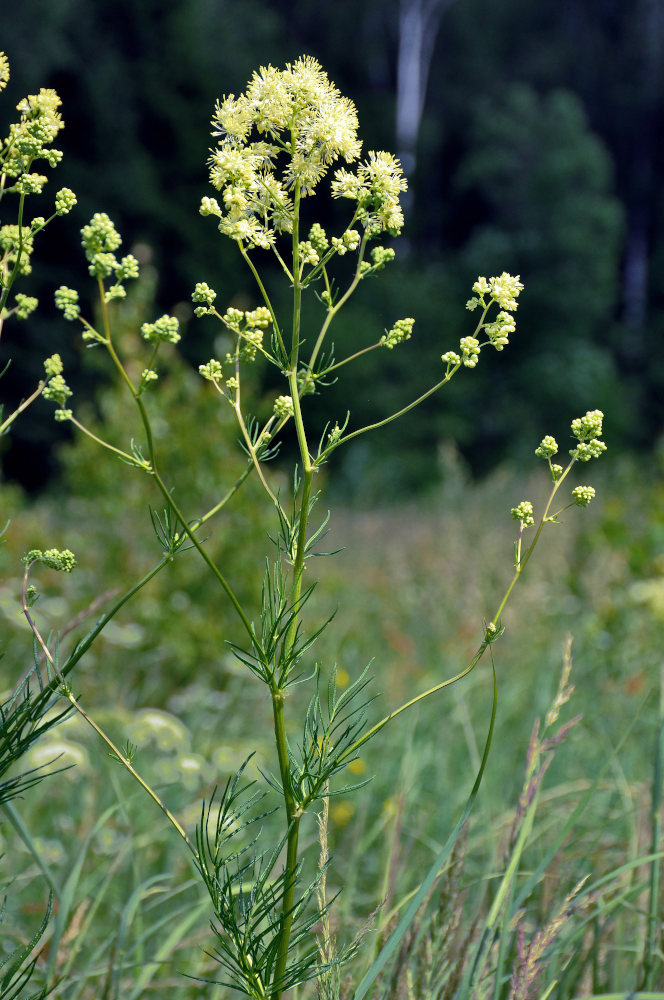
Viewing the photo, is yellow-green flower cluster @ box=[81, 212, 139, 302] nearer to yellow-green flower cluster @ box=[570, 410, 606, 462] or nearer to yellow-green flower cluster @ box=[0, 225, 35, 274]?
yellow-green flower cluster @ box=[0, 225, 35, 274]

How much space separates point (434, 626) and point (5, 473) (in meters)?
8.35

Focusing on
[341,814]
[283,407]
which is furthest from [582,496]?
[341,814]

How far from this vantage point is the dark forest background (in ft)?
37.7

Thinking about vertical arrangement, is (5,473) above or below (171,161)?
below

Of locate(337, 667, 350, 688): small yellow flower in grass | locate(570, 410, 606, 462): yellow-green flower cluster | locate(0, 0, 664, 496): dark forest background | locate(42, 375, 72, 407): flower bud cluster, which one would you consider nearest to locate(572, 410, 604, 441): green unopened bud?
locate(570, 410, 606, 462): yellow-green flower cluster

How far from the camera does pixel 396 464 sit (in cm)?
1365

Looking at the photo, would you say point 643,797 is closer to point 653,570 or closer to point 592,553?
point 653,570

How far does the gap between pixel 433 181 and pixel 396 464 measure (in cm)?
765

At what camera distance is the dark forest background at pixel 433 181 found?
37.7 feet

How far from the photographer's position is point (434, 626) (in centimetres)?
436

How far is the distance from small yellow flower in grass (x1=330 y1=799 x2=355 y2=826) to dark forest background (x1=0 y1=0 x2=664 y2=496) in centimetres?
824

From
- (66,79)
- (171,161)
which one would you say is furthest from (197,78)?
(66,79)

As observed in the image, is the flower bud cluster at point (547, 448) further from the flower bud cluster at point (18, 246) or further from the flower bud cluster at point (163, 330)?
the flower bud cluster at point (18, 246)

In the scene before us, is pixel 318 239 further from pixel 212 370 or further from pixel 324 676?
pixel 324 676
